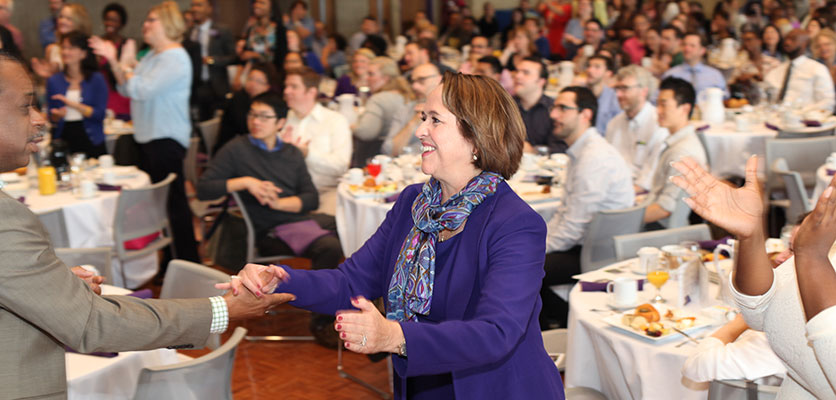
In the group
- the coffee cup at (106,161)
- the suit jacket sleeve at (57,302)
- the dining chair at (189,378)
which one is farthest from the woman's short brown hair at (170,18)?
the suit jacket sleeve at (57,302)

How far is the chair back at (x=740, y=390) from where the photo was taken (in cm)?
231

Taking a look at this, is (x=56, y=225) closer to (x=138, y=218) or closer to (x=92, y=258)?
(x=138, y=218)

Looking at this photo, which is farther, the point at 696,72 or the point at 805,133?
the point at 696,72

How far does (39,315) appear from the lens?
167cm

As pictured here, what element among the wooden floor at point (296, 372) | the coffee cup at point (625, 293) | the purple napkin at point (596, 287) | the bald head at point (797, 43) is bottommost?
the wooden floor at point (296, 372)

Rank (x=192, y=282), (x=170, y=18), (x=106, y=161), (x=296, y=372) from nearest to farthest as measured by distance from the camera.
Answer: (x=192, y=282)
(x=296, y=372)
(x=170, y=18)
(x=106, y=161)

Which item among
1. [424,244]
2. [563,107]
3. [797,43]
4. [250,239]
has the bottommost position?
[250,239]

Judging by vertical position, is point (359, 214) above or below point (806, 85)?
below

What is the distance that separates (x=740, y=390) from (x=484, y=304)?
2.92ft

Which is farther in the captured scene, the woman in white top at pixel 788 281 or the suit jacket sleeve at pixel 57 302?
the suit jacket sleeve at pixel 57 302

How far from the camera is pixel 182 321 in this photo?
200 centimetres

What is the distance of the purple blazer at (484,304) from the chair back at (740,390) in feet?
1.76

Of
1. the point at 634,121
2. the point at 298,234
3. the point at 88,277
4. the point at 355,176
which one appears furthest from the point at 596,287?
the point at 634,121

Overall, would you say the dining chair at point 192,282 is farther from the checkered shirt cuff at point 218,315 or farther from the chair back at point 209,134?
the chair back at point 209,134
